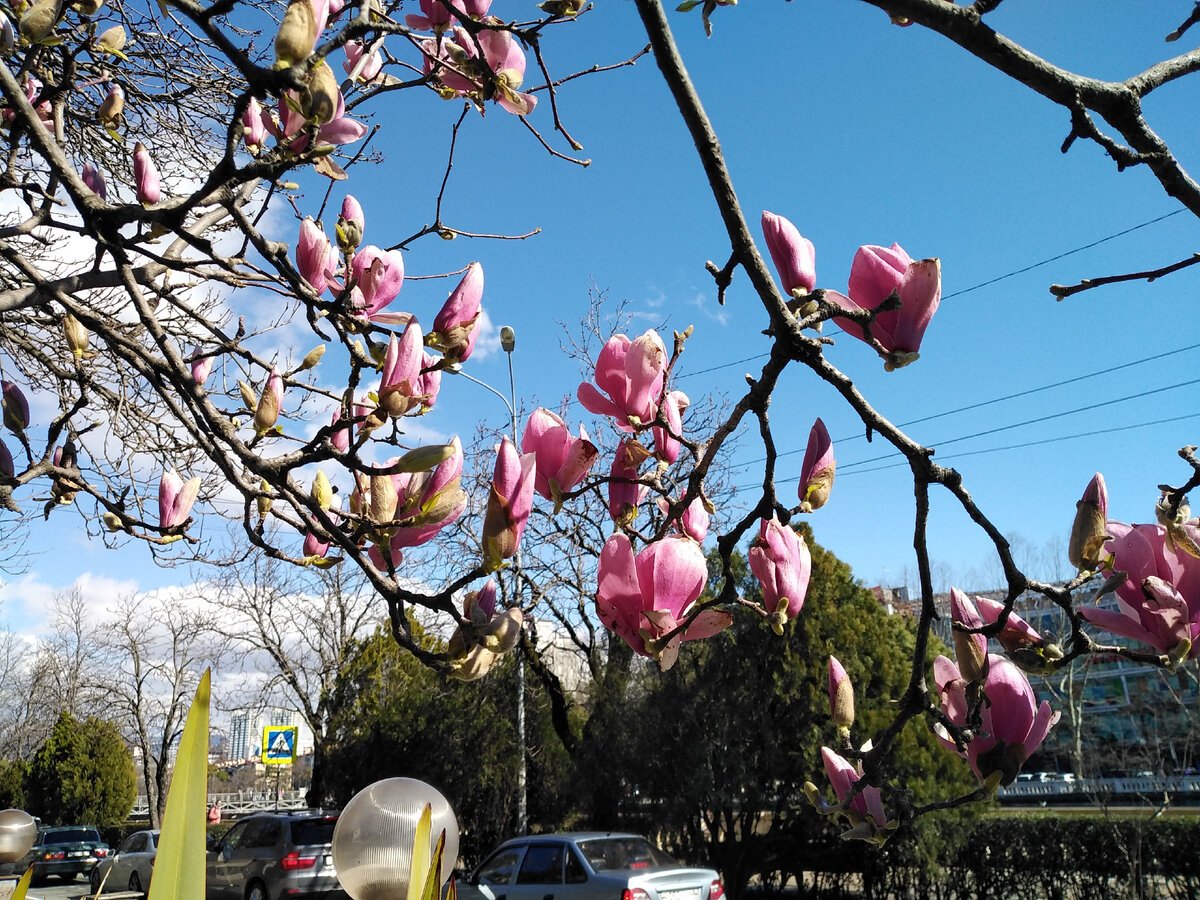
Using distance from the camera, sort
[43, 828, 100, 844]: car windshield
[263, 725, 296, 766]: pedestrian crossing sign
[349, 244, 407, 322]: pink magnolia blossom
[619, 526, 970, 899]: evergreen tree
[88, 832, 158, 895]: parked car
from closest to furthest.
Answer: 1. [349, 244, 407, 322]: pink magnolia blossom
2. [619, 526, 970, 899]: evergreen tree
3. [88, 832, 158, 895]: parked car
4. [263, 725, 296, 766]: pedestrian crossing sign
5. [43, 828, 100, 844]: car windshield

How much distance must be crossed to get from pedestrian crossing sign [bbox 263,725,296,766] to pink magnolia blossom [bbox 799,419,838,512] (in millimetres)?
15718

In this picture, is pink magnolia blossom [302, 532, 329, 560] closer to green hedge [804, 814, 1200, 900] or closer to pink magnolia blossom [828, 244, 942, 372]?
pink magnolia blossom [828, 244, 942, 372]

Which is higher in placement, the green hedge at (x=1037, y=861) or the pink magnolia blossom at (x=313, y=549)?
the pink magnolia blossom at (x=313, y=549)

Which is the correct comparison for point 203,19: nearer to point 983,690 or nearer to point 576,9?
point 576,9

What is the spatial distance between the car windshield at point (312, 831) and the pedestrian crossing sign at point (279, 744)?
251 inches

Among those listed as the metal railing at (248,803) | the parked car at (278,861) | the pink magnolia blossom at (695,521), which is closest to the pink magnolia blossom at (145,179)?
the pink magnolia blossom at (695,521)

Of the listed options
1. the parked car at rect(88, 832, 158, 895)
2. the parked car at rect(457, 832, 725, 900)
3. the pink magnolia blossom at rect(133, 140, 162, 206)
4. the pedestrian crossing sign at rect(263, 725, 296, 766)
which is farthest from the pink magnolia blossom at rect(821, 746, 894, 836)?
the pedestrian crossing sign at rect(263, 725, 296, 766)

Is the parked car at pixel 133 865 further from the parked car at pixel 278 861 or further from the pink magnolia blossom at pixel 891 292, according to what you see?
the pink magnolia blossom at pixel 891 292

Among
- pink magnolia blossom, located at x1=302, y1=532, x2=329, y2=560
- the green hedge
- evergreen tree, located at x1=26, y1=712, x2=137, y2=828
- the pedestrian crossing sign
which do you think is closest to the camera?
pink magnolia blossom, located at x1=302, y1=532, x2=329, y2=560

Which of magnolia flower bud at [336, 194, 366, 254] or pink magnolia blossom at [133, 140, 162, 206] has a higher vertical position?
pink magnolia blossom at [133, 140, 162, 206]

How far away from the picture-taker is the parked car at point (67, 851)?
16.7 meters

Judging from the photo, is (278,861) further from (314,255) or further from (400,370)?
(400,370)

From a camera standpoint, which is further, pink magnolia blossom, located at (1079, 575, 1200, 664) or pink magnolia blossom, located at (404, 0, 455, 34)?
pink magnolia blossom, located at (404, 0, 455, 34)

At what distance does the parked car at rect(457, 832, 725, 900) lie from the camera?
6578 mm
